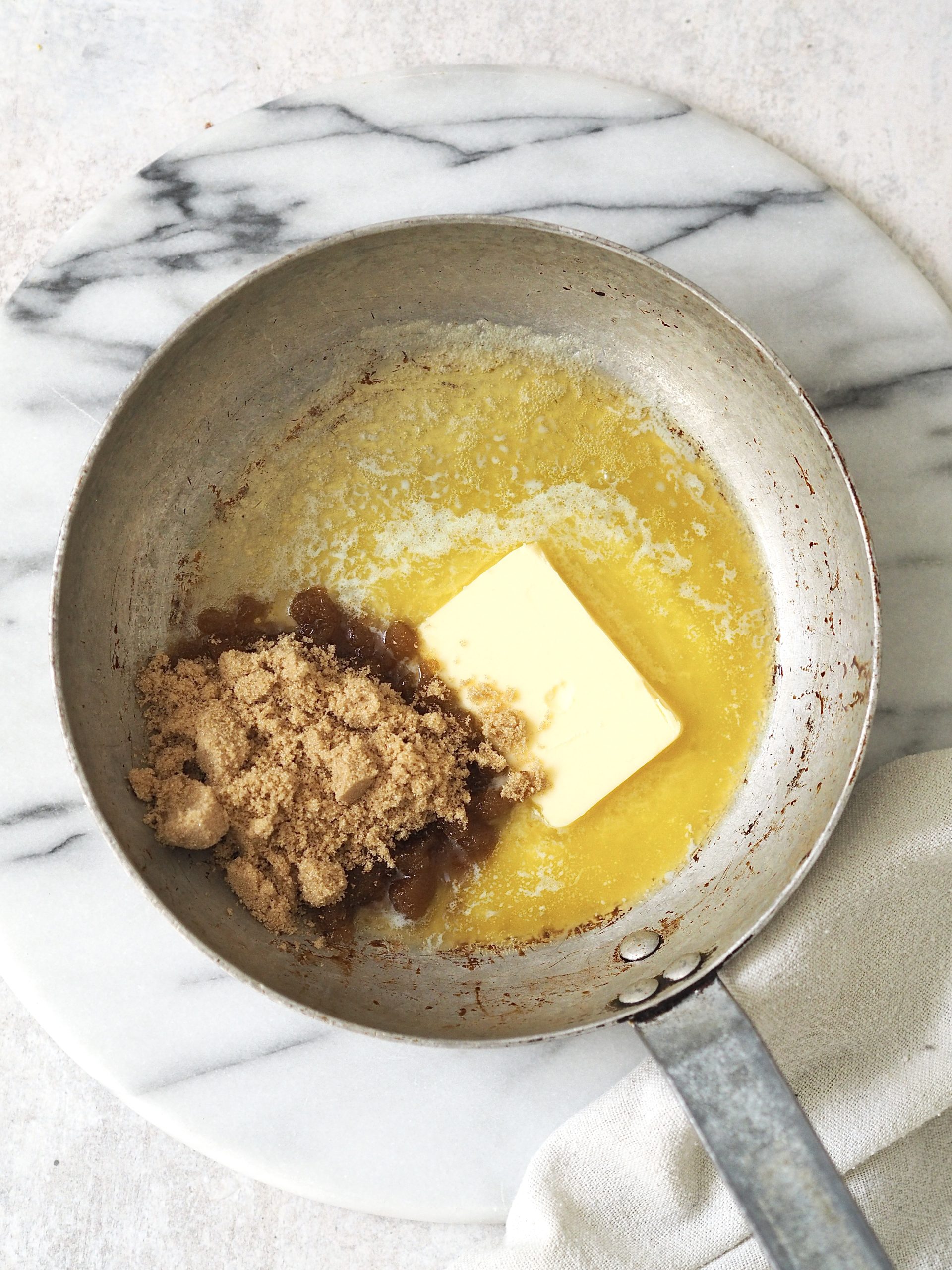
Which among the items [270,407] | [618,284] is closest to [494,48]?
[618,284]

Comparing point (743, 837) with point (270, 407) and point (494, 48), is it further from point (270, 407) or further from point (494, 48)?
point (494, 48)

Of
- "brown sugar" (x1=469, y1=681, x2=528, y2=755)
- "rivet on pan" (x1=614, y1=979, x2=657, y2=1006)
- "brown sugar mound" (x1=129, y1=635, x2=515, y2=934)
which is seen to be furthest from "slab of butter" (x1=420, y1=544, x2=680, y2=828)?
"rivet on pan" (x1=614, y1=979, x2=657, y2=1006)

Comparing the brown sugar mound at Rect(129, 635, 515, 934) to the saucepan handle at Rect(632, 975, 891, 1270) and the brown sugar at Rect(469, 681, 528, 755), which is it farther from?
the saucepan handle at Rect(632, 975, 891, 1270)

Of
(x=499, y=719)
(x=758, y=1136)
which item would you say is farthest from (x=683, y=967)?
(x=499, y=719)

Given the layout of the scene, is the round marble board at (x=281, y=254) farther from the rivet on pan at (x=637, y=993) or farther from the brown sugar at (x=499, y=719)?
the brown sugar at (x=499, y=719)

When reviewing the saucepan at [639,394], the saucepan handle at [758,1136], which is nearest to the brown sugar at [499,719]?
the saucepan at [639,394]
